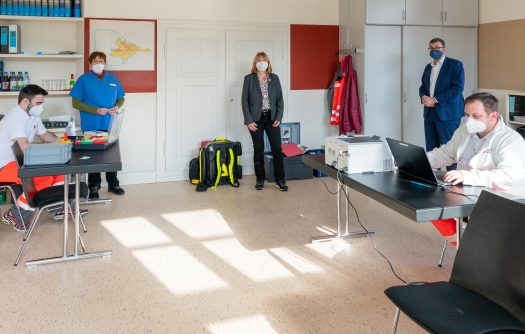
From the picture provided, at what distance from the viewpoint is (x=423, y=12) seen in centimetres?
605

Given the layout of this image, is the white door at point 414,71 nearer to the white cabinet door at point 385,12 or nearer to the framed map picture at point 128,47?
the white cabinet door at point 385,12

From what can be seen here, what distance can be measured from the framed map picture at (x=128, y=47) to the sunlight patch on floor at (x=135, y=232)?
199cm

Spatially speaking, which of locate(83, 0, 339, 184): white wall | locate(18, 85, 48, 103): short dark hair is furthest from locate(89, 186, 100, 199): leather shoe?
locate(18, 85, 48, 103): short dark hair

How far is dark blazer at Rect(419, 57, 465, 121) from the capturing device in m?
4.90

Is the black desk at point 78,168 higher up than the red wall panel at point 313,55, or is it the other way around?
the red wall panel at point 313,55

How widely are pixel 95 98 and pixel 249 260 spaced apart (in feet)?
9.07

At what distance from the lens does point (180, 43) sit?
5918 millimetres

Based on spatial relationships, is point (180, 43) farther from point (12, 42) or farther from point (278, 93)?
point (12, 42)

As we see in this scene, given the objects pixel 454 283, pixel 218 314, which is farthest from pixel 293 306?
pixel 454 283

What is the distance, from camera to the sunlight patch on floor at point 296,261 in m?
3.30

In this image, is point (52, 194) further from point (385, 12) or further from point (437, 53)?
point (385, 12)

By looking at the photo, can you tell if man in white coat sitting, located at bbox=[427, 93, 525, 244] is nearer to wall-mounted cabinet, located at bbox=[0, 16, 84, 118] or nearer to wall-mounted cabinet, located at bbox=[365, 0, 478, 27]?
wall-mounted cabinet, located at bbox=[365, 0, 478, 27]

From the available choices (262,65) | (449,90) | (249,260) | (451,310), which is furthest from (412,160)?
(262,65)

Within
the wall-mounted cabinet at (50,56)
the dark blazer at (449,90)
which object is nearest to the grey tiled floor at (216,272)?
the dark blazer at (449,90)
